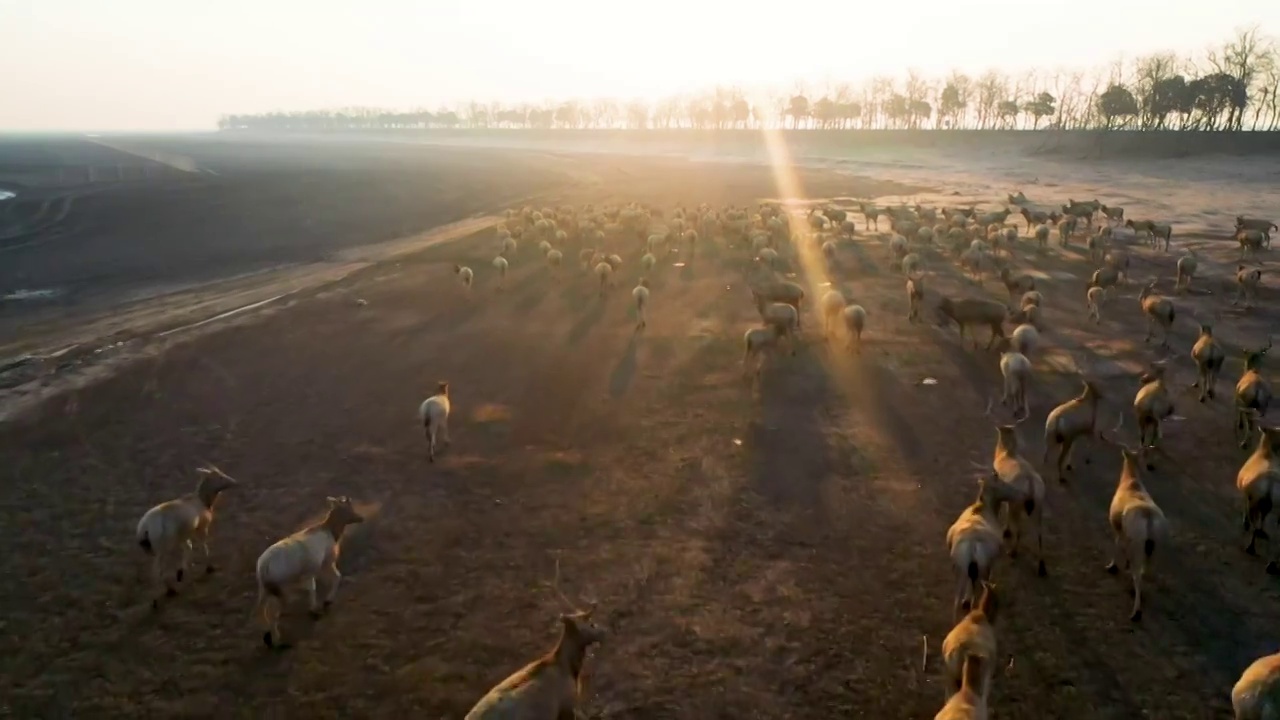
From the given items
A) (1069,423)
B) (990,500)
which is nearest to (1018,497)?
(990,500)

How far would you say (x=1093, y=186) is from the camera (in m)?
62.1

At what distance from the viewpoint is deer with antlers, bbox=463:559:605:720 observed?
273 inches

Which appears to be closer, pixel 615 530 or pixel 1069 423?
pixel 615 530

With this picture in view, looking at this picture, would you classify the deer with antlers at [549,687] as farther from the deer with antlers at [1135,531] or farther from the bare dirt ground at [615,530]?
the deer with antlers at [1135,531]

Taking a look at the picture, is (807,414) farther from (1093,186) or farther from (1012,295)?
(1093,186)

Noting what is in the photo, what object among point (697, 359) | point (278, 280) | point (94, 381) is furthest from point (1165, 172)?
point (94, 381)

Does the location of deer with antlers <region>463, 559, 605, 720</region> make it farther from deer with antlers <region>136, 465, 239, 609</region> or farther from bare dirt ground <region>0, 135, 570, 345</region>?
bare dirt ground <region>0, 135, 570, 345</region>

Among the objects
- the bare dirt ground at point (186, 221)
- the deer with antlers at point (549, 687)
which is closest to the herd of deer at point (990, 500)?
the deer with antlers at point (549, 687)

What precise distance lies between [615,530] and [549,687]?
14.8ft

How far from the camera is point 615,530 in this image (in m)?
11.8

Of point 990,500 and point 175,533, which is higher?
point 990,500

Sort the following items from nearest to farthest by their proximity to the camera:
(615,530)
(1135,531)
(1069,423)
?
(1135,531) < (615,530) < (1069,423)

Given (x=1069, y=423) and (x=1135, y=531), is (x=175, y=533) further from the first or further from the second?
(x=1069, y=423)

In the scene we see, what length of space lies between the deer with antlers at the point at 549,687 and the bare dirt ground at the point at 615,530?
2.64 feet
